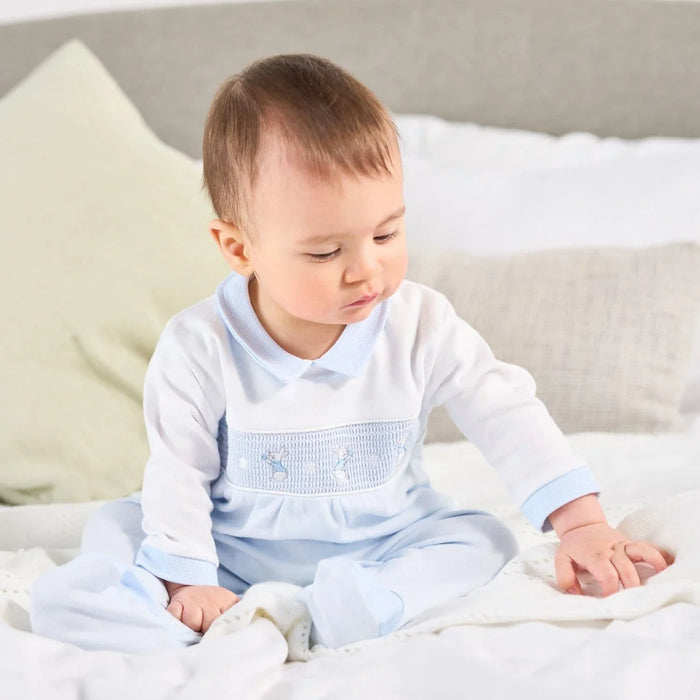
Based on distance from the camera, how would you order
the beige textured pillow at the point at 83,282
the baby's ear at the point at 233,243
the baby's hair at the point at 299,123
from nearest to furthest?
the baby's hair at the point at 299,123 < the baby's ear at the point at 233,243 < the beige textured pillow at the point at 83,282

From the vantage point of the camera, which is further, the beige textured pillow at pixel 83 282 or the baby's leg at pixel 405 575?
the beige textured pillow at pixel 83 282

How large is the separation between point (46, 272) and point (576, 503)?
2.86 feet

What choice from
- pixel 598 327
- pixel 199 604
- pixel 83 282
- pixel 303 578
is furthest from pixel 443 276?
pixel 199 604

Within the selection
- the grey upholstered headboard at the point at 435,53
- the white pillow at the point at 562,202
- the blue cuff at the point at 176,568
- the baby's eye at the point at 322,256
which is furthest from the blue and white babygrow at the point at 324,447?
the grey upholstered headboard at the point at 435,53

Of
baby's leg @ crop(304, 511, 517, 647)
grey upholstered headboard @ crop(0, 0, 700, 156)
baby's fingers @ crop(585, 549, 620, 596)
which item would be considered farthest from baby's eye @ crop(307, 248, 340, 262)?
grey upholstered headboard @ crop(0, 0, 700, 156)

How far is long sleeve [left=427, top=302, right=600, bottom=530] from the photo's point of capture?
3.52 feet

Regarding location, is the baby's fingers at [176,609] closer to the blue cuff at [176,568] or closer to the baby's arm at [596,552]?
the blue cuff at [176,568]

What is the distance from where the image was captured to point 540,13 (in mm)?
2113

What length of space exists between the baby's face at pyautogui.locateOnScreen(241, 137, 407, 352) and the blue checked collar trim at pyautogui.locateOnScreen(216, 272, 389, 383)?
7 centimetres

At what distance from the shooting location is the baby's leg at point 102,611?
95 centimetres

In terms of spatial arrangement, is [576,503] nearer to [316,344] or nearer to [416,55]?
[316,344]

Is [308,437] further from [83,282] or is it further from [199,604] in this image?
[83,282]

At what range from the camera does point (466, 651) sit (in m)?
0.86

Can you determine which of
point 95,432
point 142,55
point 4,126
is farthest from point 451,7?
point 95,432
